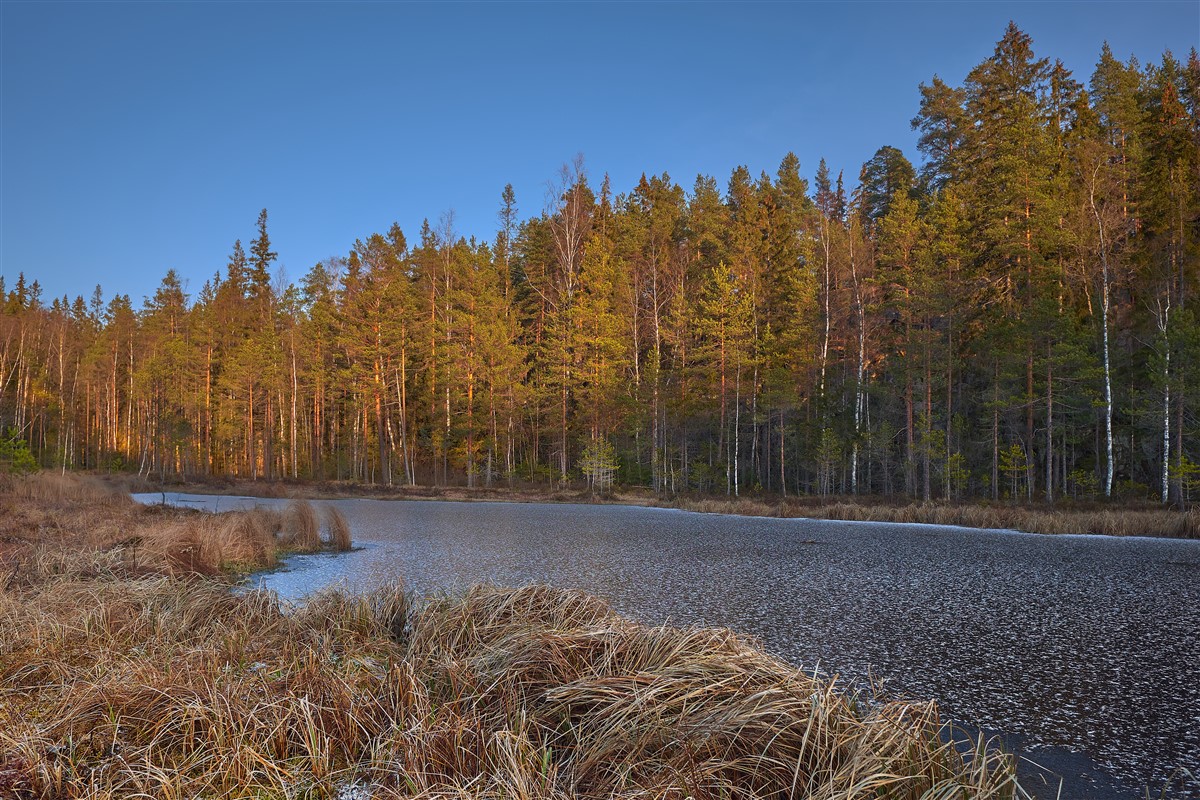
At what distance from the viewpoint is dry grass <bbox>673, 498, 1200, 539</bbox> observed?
16438mm

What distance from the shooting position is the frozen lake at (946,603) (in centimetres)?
421

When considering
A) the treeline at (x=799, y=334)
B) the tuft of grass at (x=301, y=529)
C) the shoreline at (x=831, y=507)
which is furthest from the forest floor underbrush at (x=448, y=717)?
the treeline at (x=799, y=334)

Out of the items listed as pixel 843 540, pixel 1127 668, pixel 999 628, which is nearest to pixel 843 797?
pixel 1127 668

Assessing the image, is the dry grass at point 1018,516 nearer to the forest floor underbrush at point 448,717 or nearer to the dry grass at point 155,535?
the dry grass at point 155,535

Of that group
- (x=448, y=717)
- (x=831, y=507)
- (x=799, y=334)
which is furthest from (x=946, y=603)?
(x=799, y=334)

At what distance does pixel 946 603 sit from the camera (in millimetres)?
8141

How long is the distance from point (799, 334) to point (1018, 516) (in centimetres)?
1639

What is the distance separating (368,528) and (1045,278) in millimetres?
26771

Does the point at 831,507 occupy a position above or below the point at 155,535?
below

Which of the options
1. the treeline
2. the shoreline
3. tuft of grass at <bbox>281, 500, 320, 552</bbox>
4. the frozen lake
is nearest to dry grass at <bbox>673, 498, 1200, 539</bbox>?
the shoreline

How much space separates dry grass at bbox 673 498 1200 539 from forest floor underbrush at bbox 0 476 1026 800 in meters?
17.4

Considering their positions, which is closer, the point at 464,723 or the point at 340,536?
the point at 464,723

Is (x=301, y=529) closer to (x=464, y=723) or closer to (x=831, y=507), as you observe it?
(x=464, y=723)

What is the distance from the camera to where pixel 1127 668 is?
213 inches
